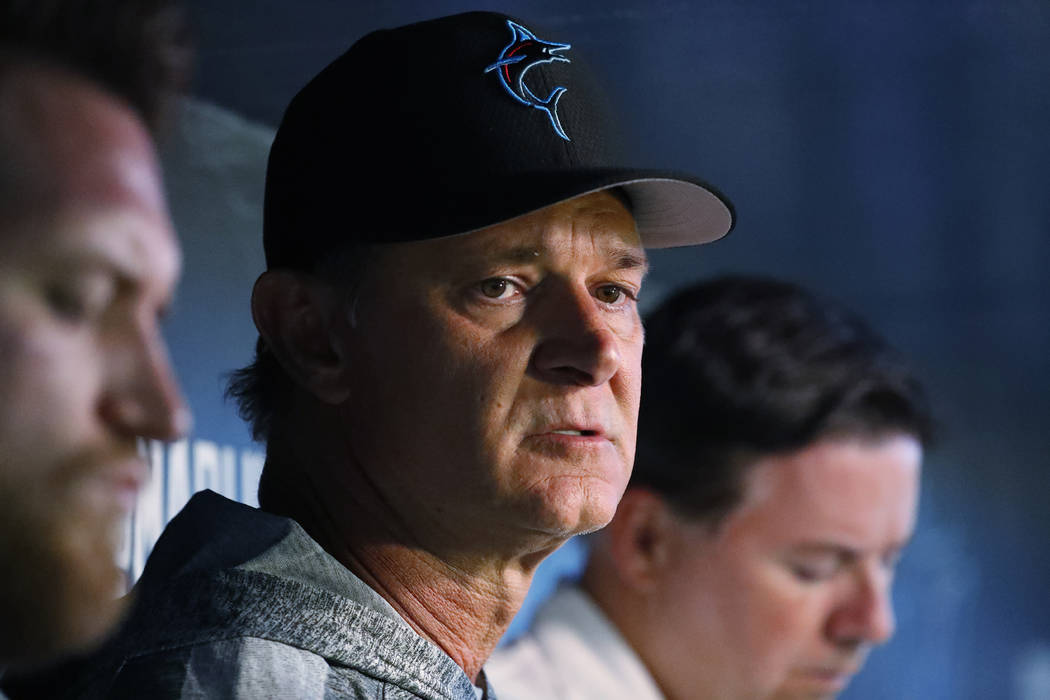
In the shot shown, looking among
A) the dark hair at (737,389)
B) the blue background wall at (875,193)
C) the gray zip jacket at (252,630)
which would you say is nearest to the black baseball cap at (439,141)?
the blue background wall at (875,193)

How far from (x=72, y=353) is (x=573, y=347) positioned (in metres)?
0.47

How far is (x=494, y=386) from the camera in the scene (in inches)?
37.7

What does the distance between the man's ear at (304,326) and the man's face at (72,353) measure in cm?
41

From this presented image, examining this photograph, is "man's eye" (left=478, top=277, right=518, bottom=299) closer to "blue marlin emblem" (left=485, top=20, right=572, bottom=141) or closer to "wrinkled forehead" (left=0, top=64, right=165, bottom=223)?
"blue marlin emblem" (left=485, top=20, right=572, bottom=141)

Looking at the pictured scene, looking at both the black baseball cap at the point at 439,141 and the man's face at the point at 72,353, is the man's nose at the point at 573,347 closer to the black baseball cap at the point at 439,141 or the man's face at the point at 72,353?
the black baseball cap at the point at 439,141

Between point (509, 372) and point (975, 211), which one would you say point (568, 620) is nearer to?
point (509, 372)

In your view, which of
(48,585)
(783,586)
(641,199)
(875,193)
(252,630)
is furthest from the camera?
(875,193)

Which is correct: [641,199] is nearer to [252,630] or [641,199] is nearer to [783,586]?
[252,630]

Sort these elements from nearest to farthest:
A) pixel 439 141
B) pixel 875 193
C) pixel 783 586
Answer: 1. pixel 439 141
2. pixel 783 586
3. pixel 875 193

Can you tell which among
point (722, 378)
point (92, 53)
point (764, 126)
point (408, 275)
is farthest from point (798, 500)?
point (92, 53)

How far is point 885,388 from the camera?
6.01ft

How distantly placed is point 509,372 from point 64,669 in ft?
1.19

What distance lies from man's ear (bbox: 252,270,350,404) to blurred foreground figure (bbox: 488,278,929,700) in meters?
0.77

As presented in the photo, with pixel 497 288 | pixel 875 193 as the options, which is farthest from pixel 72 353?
pixel 875 193
